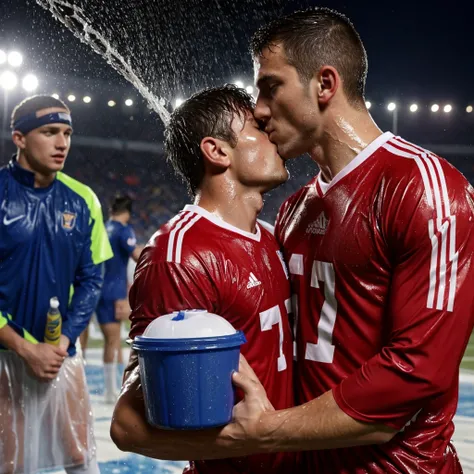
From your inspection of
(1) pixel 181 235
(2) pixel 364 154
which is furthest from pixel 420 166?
(1) pixel 181 235

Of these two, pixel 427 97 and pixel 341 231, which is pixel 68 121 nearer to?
pixel 341 231

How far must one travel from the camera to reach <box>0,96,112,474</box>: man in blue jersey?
4168 millimetres

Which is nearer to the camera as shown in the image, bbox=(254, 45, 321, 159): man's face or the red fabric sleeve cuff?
the red fabric sleeve cuff

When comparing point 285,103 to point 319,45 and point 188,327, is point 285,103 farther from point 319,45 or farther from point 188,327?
point 188,327

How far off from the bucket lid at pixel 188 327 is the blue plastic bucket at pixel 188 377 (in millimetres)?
21

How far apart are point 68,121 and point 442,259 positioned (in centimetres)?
331

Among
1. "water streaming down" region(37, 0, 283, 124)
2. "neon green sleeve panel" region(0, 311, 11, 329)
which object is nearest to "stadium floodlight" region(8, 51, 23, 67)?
"water streaming down" region(37, 0, 283, 124)

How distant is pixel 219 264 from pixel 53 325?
223cm

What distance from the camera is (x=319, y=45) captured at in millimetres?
2271

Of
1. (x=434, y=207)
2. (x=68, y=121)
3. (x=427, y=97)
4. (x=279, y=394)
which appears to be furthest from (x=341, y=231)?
(x=427, y=97)

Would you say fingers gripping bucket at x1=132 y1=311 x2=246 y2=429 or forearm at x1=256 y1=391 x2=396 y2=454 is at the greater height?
fingers gripping bucket at x1=132 y1=311 x2=246 y2=429

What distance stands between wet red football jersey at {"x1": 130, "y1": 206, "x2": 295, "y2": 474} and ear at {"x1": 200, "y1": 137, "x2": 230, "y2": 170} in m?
0.20

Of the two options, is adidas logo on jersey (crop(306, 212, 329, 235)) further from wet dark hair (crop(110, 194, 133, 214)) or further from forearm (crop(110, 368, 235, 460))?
wet dark hair (crop(110, 194, 133, 214))

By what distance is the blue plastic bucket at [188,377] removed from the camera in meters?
1.75
